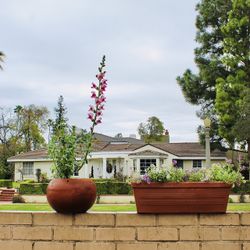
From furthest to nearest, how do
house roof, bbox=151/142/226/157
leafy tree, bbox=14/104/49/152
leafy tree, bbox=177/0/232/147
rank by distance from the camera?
leafy tree, bbox=14/104/49/152
house roof, bbox=151/142/226/157
leafy tree, bbox=177/0/232/147

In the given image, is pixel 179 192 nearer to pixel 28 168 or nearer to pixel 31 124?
pixel 28 168

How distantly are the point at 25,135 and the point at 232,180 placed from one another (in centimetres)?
5716

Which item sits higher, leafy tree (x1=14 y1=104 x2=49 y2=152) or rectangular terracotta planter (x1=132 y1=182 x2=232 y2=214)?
leafy tree (x1=14 y1=104 x2=49 y2=152)

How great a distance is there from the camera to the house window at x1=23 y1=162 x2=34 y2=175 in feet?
158

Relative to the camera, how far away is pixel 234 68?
1373 inches

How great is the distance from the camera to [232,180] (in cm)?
428

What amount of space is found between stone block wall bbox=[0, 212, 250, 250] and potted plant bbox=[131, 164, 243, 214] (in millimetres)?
78

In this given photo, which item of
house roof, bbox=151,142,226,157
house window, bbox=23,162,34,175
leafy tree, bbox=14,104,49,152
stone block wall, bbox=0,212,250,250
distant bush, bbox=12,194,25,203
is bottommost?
distant bush, bbox=12,194,25,203

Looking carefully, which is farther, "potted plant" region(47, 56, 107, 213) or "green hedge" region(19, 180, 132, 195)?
"green hedge" region(19, 180, 132, 195)

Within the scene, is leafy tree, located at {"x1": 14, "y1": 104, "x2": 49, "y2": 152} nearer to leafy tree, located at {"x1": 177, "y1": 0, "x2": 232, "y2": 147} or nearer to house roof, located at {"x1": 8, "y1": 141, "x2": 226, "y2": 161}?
house roof, located at {"x1": 8, "y1": 141, "x2": 226, "y2": 161}

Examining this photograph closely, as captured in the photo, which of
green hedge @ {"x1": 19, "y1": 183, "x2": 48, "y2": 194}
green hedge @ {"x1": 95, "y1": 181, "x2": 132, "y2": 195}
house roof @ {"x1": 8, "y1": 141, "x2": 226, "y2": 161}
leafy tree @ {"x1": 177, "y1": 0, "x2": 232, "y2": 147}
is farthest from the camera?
house roof @ {"x1": 8, "y1": 141, "x2": 226, "y2": 161}

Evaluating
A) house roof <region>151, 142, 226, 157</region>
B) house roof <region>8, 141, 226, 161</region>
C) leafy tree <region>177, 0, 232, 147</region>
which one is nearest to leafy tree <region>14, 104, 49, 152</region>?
house roof <region>8, 141, 226, 161</region>

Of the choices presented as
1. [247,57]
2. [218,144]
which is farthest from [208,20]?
[218,144]

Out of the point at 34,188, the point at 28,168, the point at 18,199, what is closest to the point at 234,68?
the point at 34,188
